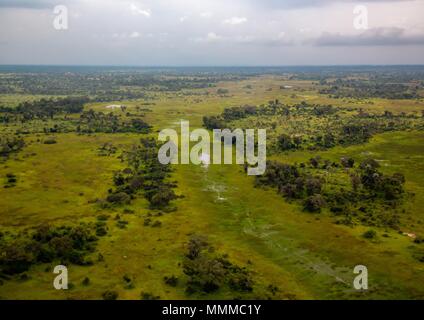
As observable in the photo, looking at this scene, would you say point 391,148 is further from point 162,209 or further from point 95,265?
point 95,265

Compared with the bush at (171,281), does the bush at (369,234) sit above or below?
above

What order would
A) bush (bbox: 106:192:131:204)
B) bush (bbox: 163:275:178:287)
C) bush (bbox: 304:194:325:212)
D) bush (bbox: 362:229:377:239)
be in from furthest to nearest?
bush (bbox: 106:192:131:204)
bush (bbox: 304:194:325:212)
bush (bbox: 362:229:377:239)
bush (bbox: 163:275:178:287)

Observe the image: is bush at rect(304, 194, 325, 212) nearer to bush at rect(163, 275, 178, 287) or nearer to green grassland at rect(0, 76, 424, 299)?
green grassland at rect(0, 76, 424, 299)

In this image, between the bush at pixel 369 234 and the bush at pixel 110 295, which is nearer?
the bush at pixel 110 295

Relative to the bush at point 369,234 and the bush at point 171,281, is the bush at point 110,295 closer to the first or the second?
the bush at point 171,281

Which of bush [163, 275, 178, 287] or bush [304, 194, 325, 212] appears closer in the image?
bush [163, 275, 178, 287]

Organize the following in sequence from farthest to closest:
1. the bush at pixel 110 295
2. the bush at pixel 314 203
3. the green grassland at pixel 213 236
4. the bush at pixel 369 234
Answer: the bush at pixel 314 203
the bush at pixel 369 234
the green grassland at pixel 213 236
the bush at pixel 110 295

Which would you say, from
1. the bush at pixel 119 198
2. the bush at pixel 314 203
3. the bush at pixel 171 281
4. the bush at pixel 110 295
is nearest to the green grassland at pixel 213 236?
the bush at pixel 171 281

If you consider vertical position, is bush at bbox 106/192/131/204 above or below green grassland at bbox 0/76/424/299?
above

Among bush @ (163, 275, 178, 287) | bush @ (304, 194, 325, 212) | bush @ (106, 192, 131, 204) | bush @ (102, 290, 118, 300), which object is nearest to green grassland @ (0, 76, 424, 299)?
bush @ (163, 275, 178, 287)
